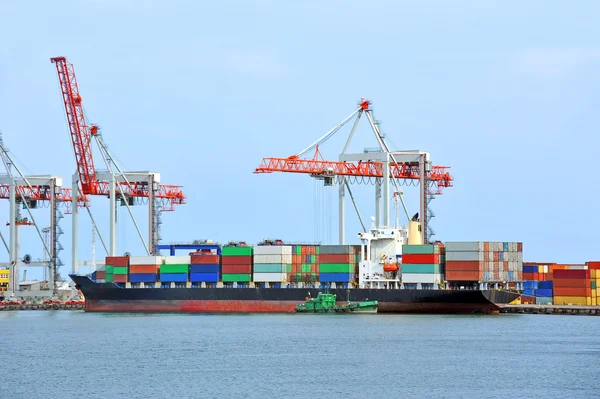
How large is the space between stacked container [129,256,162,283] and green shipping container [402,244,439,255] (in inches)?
807

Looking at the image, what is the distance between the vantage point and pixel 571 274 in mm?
83062

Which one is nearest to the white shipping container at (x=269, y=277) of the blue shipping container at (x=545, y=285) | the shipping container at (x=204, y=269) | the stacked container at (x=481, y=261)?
the shipping container at (x=204, y=269)

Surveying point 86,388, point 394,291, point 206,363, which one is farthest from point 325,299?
point 86,388

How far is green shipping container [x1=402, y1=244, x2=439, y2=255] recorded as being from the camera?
74019 mm

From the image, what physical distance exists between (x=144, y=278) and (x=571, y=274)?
32.2m

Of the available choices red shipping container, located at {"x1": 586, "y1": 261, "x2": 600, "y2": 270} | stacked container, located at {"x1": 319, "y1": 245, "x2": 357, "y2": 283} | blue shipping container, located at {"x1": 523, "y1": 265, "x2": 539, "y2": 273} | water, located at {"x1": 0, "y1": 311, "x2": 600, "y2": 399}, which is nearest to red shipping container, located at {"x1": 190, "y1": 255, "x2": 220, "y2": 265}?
stacked container, located at {"x1": 319, "y1": 245, "x2": 357, "y2": 283}

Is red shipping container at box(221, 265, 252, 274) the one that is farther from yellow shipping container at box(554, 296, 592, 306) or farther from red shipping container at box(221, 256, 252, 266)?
yellow shipping container at box(554, 296, 592, 306)

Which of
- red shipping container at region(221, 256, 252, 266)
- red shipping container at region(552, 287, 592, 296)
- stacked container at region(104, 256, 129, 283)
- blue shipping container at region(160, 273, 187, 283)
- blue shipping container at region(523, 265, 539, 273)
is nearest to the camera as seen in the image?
red shipping container at region(221, 256, 252, 266)

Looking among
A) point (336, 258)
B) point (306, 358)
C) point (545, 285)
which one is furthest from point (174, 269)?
point (306, 358)

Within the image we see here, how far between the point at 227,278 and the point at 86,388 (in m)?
41.4

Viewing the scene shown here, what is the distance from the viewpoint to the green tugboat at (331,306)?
7494cm

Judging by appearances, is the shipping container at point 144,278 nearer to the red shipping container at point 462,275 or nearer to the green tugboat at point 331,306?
the green tugboat at point 331,306

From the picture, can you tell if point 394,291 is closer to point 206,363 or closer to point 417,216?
point 417,216

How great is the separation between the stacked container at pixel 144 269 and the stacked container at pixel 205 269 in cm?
335
